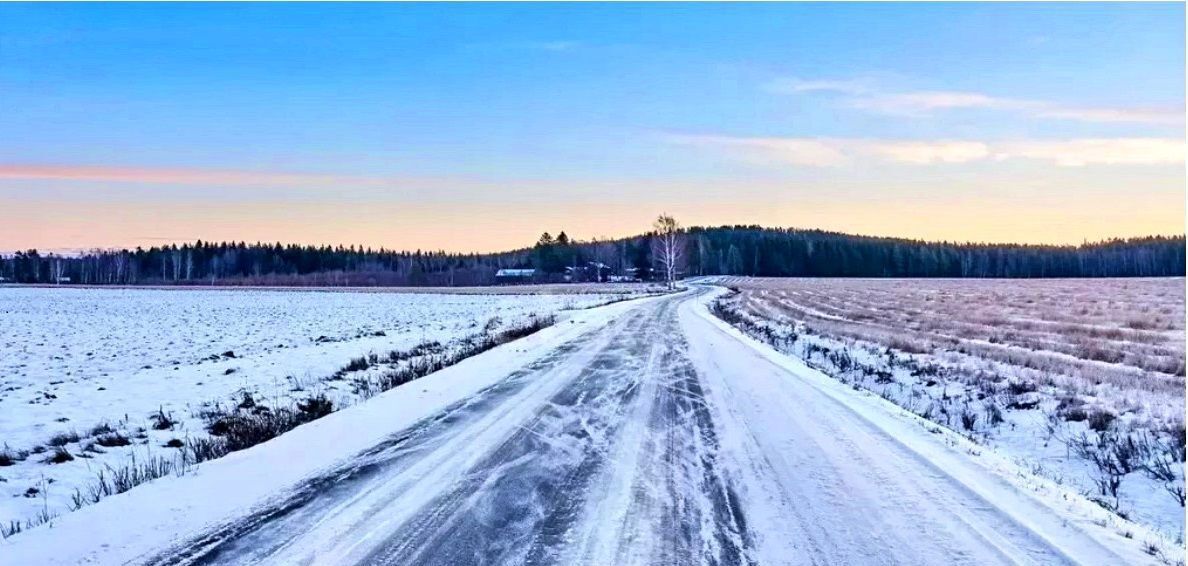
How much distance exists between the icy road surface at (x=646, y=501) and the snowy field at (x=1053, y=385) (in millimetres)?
1214

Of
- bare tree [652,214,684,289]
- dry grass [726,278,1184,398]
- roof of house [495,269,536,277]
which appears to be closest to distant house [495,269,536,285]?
roof of house [495,269,536,277]

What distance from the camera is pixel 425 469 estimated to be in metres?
6.46

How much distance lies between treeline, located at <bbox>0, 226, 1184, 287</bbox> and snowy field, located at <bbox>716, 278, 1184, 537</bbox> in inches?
4443

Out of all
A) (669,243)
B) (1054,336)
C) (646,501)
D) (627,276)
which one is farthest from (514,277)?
(646,501)

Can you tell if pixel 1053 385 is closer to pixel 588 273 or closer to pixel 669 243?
pixel 669 243

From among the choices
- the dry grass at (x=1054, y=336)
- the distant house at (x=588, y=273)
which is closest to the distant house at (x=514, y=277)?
the distant house at (x=588, y=273)

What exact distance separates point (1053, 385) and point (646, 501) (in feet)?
30.3

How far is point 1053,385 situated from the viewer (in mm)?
11281

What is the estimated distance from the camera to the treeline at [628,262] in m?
148

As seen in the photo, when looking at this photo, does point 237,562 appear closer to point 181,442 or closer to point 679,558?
point 679,558

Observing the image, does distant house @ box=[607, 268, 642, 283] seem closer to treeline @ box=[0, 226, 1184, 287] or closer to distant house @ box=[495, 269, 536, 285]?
treeline @ box=[0, 226, 1184, 287]

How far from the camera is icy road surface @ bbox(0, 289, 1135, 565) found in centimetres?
446

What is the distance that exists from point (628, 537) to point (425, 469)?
2.54 m

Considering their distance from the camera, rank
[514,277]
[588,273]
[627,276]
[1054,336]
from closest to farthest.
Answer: [1054,336]
[627,276]
[514,277]
[588,273]
